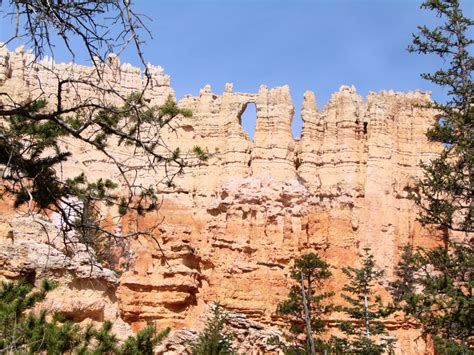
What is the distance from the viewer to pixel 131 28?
3.82m

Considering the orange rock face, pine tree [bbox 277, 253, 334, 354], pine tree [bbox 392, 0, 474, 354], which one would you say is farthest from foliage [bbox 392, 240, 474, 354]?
the orange rock face

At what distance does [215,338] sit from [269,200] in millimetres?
8952

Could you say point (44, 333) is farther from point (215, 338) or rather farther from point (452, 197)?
point (215, 338)

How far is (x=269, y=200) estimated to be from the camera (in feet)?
93.7

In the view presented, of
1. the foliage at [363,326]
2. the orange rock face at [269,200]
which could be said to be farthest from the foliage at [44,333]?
the orange rock face at [269,200]

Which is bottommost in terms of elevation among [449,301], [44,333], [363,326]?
[363,326]

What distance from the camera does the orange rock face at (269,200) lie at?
88.2ft

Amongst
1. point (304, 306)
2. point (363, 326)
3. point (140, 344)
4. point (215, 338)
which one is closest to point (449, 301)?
point (140, 344)

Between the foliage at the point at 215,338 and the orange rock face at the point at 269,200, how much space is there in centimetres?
191

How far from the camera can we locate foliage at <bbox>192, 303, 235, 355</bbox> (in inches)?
822

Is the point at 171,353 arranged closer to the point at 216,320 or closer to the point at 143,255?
the point at 216,320

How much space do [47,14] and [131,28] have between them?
0.59 metres

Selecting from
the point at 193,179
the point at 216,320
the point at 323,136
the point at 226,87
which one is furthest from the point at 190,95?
the point at 216,320

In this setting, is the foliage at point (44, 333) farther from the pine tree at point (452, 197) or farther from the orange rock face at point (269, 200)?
the orange rock face at point (269, 200)
